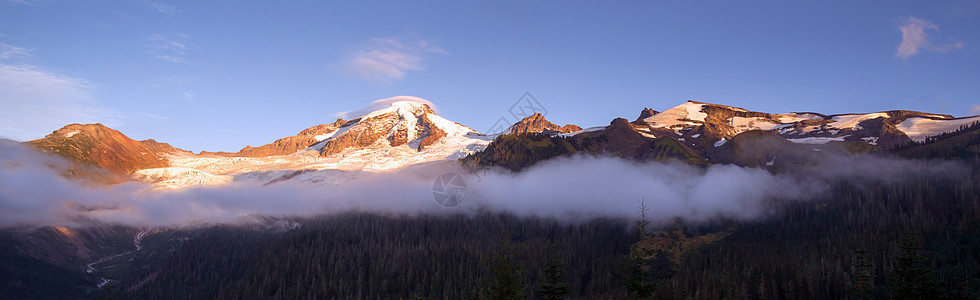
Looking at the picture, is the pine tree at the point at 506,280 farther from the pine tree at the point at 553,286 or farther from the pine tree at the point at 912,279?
the pine tree at the point at 912,279

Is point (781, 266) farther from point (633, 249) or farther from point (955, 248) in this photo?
point (633, 249)

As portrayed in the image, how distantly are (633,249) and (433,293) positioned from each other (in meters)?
140

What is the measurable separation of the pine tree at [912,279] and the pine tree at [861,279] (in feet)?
95.6

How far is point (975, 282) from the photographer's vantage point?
154m

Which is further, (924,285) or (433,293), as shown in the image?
(433,293)

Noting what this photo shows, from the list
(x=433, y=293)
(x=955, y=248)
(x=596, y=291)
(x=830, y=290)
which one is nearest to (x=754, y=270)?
(x=830, y=290)

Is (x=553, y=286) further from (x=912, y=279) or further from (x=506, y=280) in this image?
(x=912, y=279)

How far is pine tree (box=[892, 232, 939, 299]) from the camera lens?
9838 centimetres

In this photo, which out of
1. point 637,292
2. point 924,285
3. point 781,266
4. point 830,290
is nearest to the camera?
point 637,292

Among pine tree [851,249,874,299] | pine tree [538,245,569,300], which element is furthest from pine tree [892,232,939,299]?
pine tree [538,245,569,300]

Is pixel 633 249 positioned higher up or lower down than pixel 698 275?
higher up

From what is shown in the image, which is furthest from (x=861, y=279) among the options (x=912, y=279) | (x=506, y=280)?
(x=506, y=280)

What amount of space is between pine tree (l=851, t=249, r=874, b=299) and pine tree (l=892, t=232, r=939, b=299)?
29145 mm

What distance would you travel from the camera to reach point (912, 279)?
102 meters
